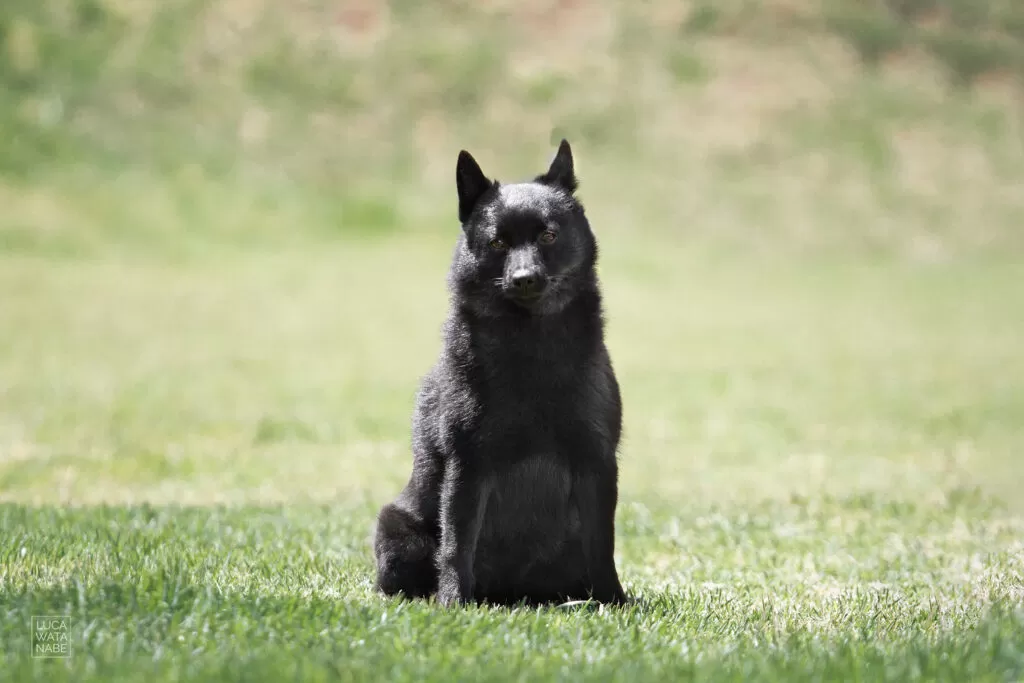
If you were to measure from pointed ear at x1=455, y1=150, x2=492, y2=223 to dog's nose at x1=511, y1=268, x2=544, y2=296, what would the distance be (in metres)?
0.60

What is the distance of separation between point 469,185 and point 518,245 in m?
0.47

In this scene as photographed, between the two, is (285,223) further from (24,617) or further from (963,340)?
(24,617)

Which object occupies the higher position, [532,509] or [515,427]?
[515,427]

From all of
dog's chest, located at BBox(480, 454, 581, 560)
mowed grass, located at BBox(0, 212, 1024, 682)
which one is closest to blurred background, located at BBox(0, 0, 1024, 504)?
mowed grass, located at BBox(0, 212, 1024, 682)

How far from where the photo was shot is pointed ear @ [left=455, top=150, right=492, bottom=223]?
564 cm

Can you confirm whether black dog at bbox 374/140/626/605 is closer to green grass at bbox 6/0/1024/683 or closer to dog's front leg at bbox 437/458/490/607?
dog's front leg at bbox 437/458/490/607

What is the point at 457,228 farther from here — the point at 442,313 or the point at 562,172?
the point at 562,172

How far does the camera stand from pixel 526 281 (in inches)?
204

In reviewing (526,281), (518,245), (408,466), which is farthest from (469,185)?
(408,466)

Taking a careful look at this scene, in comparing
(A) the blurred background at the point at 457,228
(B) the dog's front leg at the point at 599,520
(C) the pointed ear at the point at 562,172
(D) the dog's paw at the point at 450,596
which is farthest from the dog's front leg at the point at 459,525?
(A) the blurred background at the point at 457,228

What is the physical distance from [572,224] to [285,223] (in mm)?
24265

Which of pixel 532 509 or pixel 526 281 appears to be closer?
pixel 526 281

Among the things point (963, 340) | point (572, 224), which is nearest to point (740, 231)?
point (963, 340)

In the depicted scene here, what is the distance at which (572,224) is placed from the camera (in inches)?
219
